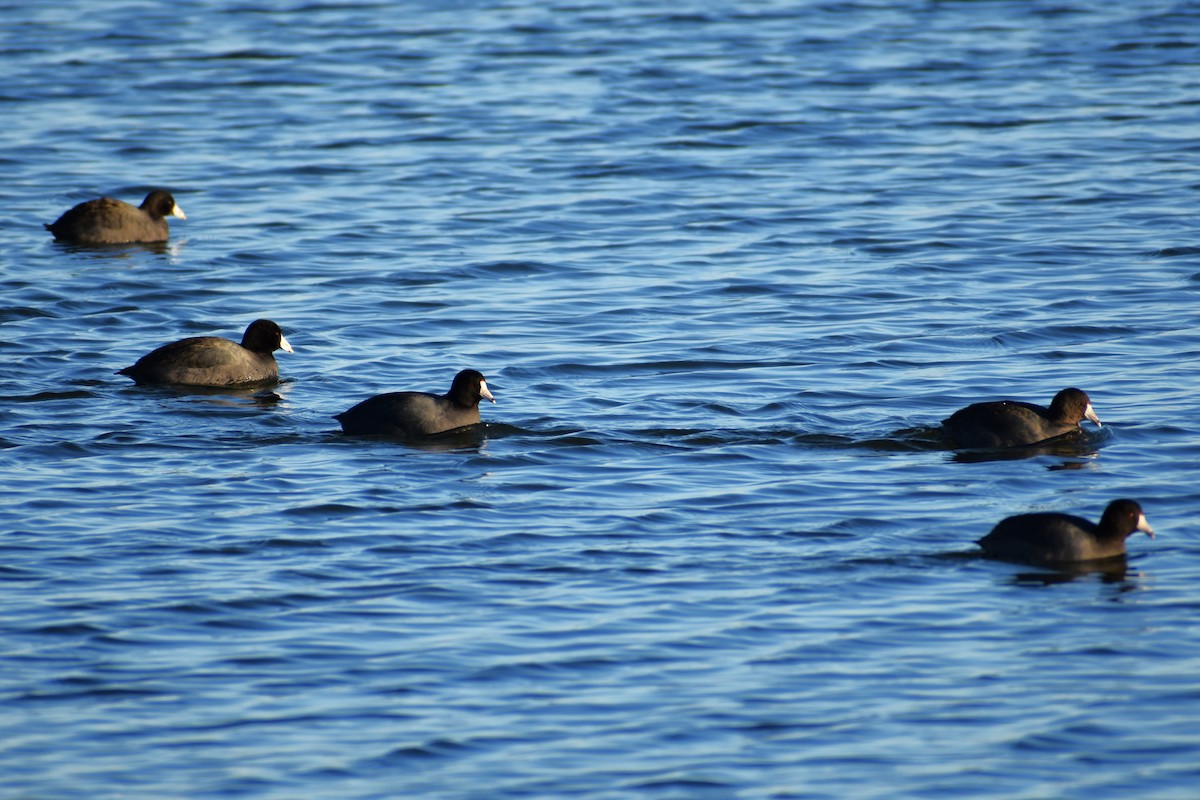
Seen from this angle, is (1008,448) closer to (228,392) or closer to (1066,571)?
(1066,571)

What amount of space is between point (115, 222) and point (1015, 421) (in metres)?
12.4

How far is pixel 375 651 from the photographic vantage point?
970cm

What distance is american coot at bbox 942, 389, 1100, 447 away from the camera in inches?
513

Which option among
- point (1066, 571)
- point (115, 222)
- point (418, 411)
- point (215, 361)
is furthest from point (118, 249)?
point (1066, 571)

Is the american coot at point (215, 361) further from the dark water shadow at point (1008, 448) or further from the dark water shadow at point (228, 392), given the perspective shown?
the dark water shadow at point (1008, 448)

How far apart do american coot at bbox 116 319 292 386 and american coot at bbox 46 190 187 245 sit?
19.5 ft

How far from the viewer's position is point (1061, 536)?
10703 millimetres

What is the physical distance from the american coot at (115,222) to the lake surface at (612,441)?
22cm

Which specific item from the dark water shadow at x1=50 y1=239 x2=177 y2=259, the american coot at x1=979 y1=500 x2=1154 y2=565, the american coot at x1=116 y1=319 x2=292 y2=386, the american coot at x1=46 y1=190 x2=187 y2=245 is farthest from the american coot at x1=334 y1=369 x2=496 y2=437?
the american coot at x1=46 y1=190 x2=187 y2=245

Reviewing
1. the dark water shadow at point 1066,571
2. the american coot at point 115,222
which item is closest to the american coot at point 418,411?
the dark water shadow at point 1066,571

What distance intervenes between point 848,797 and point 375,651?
9.50 ft

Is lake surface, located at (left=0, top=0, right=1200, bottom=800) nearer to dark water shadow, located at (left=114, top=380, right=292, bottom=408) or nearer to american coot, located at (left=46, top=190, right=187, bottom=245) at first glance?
dark water shadow, located at (left=114, top=380, right=292, bottom=408)

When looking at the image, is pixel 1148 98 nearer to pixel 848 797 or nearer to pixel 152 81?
pixel 152 81

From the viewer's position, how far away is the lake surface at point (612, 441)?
882 centimetres
